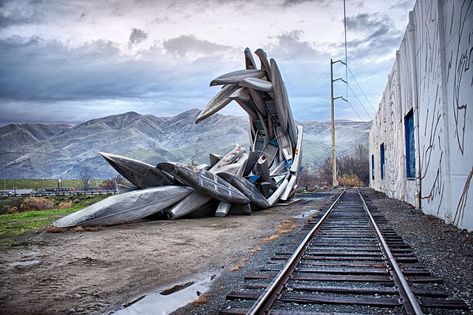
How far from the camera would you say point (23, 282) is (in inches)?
221

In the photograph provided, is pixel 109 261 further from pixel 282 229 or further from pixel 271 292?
pixel 282 229

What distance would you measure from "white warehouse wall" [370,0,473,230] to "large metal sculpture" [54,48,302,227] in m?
5.89

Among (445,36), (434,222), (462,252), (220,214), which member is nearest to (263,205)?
(220,214)

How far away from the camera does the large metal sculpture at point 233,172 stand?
11750mm

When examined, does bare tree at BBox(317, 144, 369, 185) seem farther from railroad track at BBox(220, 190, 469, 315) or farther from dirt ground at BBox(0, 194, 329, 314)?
railroad track at BBox(220, 190, 469, 315)

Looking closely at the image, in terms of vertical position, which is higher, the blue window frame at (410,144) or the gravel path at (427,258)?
the blue window frame at (410,144)

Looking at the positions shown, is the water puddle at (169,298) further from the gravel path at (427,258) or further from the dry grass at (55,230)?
the dry grass at (55,230)

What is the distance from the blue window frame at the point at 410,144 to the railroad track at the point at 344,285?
9.94 meters

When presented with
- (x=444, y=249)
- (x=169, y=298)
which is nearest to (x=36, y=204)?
(x=169, y=298)

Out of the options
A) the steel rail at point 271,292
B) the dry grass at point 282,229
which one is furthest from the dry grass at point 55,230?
the steel rail at point 271,292

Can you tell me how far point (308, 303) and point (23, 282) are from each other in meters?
4.03

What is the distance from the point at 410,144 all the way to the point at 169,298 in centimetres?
1453

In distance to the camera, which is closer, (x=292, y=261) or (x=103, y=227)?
(x=292, y=261)

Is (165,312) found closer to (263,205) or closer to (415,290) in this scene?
(415,290)
